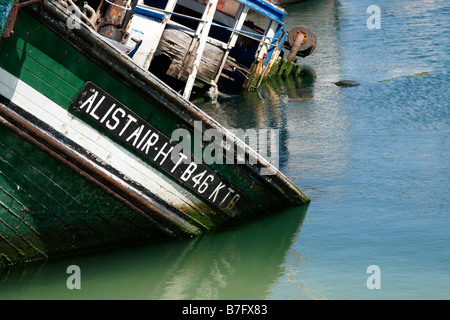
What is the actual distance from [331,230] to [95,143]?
2.74m

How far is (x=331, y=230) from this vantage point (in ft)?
22.7

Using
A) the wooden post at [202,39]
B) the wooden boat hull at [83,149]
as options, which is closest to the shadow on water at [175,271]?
the wooden boat hull at [83,149]

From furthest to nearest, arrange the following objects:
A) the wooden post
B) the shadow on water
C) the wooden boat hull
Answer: the wooden post, the shadow on water, the wooden boat hull

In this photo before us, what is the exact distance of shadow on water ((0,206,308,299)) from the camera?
5695 mm

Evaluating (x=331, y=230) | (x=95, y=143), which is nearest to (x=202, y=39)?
(x=331, y=230)

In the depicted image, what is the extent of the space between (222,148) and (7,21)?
232cm

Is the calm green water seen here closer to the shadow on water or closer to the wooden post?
the shadow on water

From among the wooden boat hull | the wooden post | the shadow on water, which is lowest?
the shadow on water

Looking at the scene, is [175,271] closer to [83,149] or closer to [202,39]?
[83,149]

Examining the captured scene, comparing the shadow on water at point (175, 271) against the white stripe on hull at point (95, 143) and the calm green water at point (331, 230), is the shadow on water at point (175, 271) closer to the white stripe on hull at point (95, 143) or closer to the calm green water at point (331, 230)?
the calm green water at point (331, 230)

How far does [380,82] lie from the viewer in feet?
50.1

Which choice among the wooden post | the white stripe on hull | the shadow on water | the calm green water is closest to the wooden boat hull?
the white stripe on hull

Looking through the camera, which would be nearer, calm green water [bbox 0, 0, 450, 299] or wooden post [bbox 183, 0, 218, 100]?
calm green water [bbox 0, 0, 450, 299]

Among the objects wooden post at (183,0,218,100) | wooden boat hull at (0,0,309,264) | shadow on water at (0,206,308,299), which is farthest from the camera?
wooden post at (183,0,218,100)
